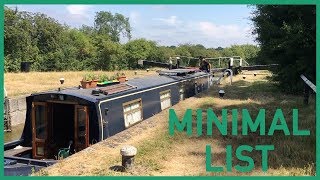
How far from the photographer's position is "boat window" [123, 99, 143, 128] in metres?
10.2

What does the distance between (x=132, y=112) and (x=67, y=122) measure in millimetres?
1872

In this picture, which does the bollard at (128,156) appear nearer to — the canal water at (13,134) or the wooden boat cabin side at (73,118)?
the wooden boat cabin side at (73,118)

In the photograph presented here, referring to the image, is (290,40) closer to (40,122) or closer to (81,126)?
(81,126)

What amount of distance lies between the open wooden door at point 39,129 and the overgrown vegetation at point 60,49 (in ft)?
76.6

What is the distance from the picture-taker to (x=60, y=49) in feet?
124

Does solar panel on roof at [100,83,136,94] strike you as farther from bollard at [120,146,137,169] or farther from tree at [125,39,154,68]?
tree at [125,39,154,68]

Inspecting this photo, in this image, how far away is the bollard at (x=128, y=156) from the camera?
20.9 feet

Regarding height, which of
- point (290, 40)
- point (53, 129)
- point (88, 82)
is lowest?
point (53, 129)

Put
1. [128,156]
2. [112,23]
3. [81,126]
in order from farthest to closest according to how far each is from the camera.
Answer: [112,23], [81,126], [128,156]

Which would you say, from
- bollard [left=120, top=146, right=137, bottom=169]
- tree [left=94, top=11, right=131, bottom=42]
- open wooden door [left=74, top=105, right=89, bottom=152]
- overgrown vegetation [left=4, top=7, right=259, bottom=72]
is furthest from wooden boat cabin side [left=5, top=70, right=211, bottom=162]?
tree [left=94, top=11, right=131, bottom=42]

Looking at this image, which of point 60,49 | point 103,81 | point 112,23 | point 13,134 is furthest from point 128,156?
point 112,23

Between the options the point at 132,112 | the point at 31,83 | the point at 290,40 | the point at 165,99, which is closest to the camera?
the point at 132,112

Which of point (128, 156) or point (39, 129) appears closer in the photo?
point (128, 156)

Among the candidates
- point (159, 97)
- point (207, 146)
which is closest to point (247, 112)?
point (159, 97)
